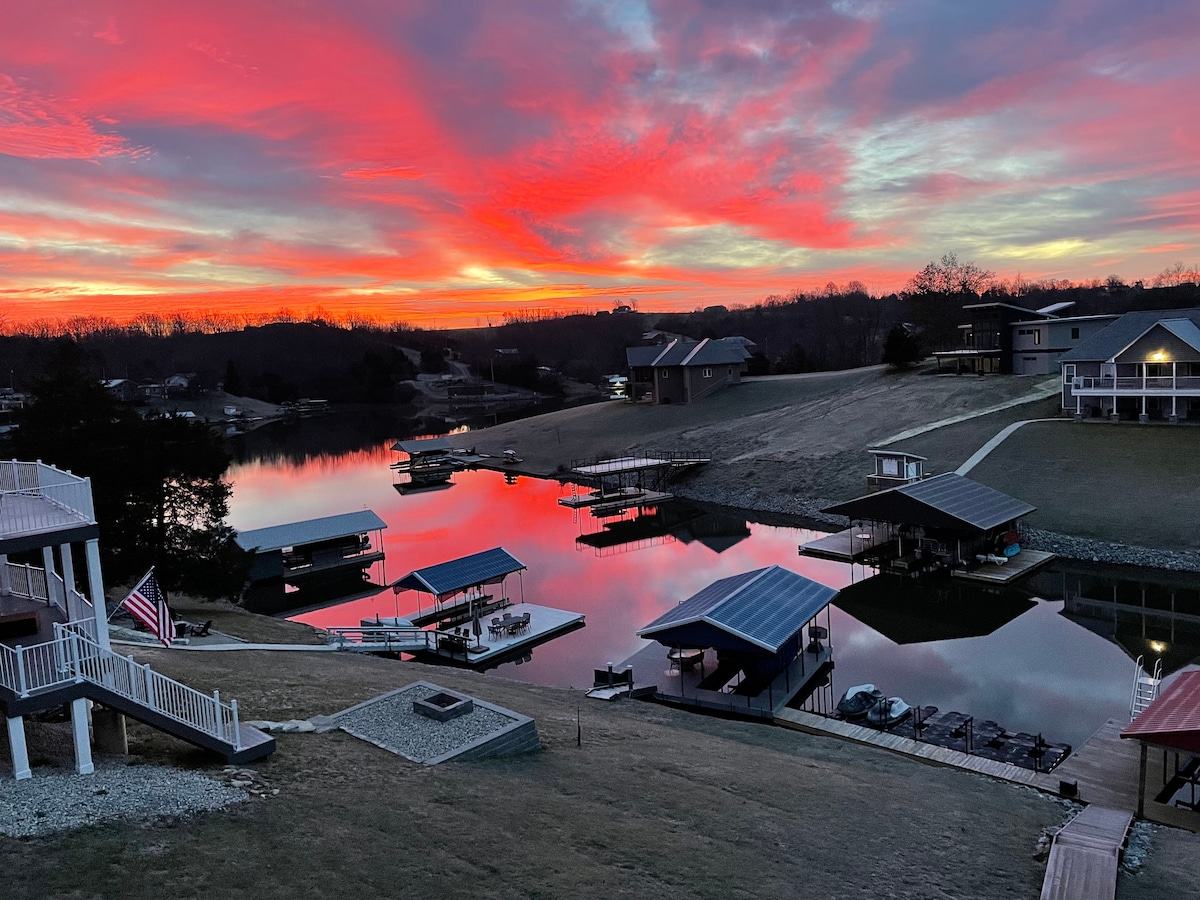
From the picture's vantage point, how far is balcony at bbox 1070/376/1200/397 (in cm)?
4553

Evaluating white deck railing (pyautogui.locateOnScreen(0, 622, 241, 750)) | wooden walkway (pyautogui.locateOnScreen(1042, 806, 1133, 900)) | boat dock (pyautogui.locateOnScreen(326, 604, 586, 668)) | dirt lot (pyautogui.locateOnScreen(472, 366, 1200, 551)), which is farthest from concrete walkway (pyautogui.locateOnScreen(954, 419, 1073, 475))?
white deck railing (pyautogui.locateOnScreen(0, 622, 241, 750))

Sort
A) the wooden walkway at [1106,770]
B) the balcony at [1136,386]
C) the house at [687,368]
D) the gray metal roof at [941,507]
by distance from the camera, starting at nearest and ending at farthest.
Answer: the wooden walkway at [1106,770] → the gray metal roof at [941,507] → the balcony at [1136,386] → the house at [687,368]

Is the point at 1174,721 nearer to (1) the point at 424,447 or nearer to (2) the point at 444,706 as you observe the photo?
(2) the point at 444,706

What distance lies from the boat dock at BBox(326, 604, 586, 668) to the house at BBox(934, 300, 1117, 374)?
51.1m

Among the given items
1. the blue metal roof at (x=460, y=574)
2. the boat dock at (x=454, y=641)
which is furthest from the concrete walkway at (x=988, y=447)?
the boat dock at (x=454, y=641)

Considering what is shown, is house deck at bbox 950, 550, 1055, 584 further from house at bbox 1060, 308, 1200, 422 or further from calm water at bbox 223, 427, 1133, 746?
house at bbox 1060, 308, 1200, 422

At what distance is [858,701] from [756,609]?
3642 millimetres

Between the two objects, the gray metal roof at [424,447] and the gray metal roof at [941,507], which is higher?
the gray metal roof at [424,447]

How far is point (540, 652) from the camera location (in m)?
25.8

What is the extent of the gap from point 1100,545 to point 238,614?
34175 millimetres

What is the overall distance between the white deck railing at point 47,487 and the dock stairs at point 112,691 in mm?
1657

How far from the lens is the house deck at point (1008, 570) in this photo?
31469 mm

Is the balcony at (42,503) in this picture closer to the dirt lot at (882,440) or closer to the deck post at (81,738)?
the deck post at (81,738)

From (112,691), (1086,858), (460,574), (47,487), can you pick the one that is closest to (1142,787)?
(1086,858)
